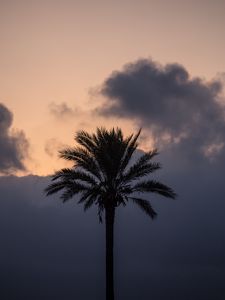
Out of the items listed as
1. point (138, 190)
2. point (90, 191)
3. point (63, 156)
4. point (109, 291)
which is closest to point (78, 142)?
point (63, 156)

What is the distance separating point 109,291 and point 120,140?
9117 millimetres

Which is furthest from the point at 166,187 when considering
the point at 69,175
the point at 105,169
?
the point at 69,175

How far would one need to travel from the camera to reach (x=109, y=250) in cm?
2403

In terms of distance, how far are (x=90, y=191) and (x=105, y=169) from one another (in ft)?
5.40

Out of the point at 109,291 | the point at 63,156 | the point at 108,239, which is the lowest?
the point at 109,291

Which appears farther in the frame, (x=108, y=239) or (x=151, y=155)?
(x=151, y=155)

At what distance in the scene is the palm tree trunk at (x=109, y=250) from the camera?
23203mm

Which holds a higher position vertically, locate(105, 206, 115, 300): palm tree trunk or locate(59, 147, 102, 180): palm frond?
locate(59, 147, 102, 180): palm frond

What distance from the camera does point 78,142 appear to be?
25781 millimetres

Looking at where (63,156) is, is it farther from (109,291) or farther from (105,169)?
(109,291)

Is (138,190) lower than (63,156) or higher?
lower

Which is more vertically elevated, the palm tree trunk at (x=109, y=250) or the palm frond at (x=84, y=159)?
the palm frond at (x=84, y=159)

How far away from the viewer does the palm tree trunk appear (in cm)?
2320

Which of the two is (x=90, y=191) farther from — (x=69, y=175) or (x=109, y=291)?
(x=109, y=291)
